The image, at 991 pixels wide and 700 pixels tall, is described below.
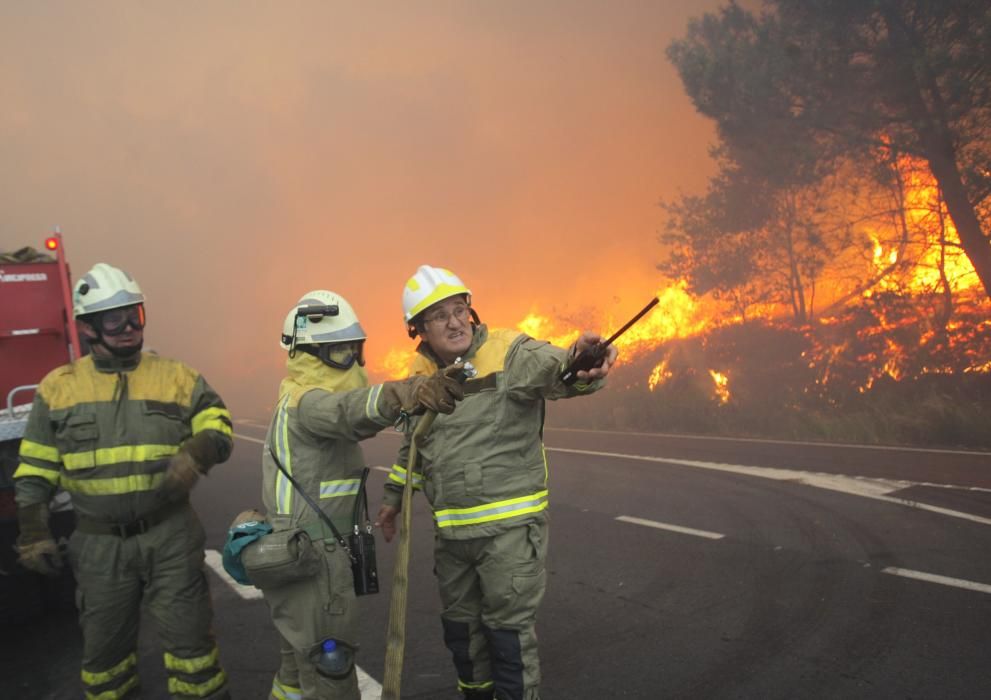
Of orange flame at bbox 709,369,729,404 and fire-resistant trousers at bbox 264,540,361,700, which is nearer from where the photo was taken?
fire-resistant trousers at bbox 264,540,361,700

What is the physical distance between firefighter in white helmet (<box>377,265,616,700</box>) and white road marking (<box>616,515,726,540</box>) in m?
3.79

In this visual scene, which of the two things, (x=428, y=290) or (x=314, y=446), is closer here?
(x=314, y=446)

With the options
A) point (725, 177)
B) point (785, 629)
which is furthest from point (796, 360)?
point (785, 629)

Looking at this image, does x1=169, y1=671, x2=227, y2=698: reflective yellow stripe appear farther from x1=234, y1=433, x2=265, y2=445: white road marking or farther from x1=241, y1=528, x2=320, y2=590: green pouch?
x1=234, y1=433, x2=265, y2=445: white road marking

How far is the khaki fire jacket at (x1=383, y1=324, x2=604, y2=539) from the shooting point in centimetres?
316

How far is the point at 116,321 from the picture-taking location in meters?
3.64

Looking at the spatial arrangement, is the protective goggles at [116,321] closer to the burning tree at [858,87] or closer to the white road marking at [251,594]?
the white road marking at [251,594]

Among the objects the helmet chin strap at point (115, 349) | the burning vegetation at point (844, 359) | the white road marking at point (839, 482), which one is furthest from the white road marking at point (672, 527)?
the burning vegetation at point (844, 359)

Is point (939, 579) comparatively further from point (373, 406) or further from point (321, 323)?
point (321, 323)

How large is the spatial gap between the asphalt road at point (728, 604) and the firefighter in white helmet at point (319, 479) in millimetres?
1010

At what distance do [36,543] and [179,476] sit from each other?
738 mm

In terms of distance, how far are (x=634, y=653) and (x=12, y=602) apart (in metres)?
3.76

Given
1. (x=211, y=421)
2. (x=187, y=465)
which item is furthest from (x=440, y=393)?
(x=211, y=421)

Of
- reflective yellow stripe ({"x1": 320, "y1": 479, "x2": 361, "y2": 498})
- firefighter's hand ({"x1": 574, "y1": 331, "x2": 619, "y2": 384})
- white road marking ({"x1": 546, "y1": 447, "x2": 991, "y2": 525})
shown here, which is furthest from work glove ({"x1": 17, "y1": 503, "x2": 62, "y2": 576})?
white road marking ({"x1": 546, "y1": 447, "x2": 991, "y2": 525})
